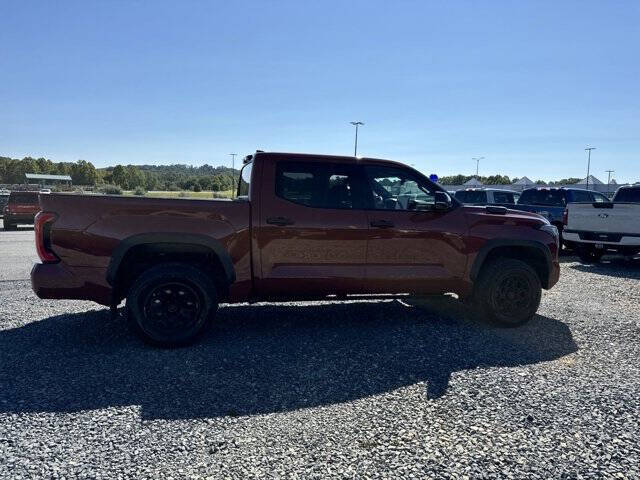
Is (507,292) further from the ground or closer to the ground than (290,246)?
closer to the ground

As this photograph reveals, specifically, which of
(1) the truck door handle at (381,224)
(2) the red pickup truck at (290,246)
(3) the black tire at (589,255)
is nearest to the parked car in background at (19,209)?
(2) the red pickup truck at (290,246)

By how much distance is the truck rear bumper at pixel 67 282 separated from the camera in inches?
181

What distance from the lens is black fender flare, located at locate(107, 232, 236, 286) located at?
4.66 m

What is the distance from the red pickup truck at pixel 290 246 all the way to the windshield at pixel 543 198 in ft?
30.2

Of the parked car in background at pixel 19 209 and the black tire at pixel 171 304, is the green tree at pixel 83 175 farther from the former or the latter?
the black tire at pixel 171 304

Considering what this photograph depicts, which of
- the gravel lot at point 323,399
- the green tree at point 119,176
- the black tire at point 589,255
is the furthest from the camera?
the green tree at point 119,176

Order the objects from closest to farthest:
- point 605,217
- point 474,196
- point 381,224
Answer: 1. point 381,224
2. point 605,217
3. point 474,196

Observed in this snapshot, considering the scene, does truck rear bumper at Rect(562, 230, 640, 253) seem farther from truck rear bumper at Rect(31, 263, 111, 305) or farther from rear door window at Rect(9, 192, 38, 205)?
rear door window at Rect(9, 192, 38, 205)

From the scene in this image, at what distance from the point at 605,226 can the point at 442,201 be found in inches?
301

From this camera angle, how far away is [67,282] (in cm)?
462

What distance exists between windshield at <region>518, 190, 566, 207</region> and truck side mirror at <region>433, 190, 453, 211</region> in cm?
1006

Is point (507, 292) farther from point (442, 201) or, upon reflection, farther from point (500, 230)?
point (442, 201)

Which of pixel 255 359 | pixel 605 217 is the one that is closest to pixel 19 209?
pixel 255 359

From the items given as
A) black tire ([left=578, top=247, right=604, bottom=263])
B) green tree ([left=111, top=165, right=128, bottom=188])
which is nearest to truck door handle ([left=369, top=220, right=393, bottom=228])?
black tire ([left=578, top=247, right=604, bottom=263])
